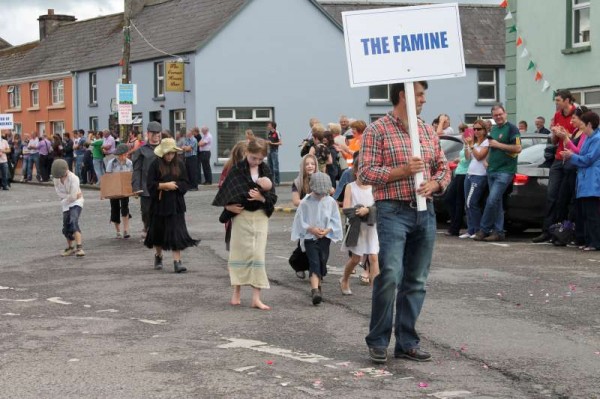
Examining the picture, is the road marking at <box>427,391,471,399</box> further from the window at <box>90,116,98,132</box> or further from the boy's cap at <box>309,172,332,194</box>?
the window at <box>90,116,98,132</box>

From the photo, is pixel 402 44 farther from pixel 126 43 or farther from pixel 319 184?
pixel 126 43

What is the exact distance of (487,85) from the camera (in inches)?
1843

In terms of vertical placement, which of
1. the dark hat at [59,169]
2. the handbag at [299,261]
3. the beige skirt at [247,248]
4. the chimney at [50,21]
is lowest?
the handbag at [299,261]

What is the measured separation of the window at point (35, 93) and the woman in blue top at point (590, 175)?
148ft

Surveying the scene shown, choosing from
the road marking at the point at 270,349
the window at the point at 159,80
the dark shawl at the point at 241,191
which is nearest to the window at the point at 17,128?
the window at the point at 159,80

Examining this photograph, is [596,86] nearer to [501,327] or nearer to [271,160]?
[271,160]

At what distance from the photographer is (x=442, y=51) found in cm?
800

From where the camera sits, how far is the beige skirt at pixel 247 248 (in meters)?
10.8

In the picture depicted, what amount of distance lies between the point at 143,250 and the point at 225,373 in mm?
9151

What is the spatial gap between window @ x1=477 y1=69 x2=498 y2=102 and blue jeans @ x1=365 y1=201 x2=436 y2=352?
39.6 meters

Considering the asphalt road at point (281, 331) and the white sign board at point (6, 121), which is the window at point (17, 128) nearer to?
the white sign board at point (6, 121)

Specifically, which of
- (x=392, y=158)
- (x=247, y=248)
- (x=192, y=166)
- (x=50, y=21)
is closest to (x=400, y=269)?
(x=392, y=158)

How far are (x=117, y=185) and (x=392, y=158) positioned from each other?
10.8 metres

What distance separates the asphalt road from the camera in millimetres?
7105
